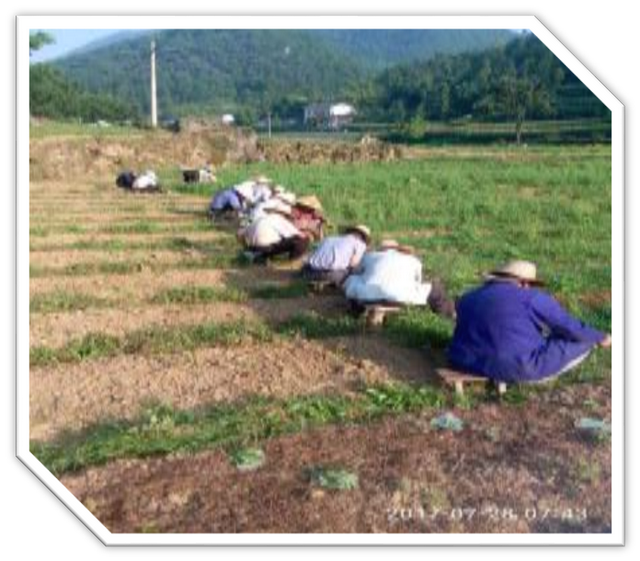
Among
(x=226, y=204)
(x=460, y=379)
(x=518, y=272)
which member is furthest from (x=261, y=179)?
(x=460, y=379)

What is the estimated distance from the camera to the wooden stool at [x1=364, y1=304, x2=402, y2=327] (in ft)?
21.4

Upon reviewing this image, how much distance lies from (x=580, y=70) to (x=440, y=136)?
207 cm

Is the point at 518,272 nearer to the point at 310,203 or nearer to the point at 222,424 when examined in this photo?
the point at 222,424

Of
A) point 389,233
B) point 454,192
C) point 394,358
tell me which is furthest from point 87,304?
point 454,192

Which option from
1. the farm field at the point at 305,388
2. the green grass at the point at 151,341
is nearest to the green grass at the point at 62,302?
the farm field at the point at 305,388

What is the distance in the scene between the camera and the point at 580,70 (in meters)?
5.14

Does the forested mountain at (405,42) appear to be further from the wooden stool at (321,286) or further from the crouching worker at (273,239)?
the crouching worker at (273,239)

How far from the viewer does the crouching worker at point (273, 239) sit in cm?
831

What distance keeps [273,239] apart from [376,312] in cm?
196

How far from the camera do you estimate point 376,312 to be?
21.6 feet

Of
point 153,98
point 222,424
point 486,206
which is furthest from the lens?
point 486,206

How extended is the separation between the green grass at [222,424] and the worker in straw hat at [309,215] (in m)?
3.37

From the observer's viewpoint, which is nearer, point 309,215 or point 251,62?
point 251,62
